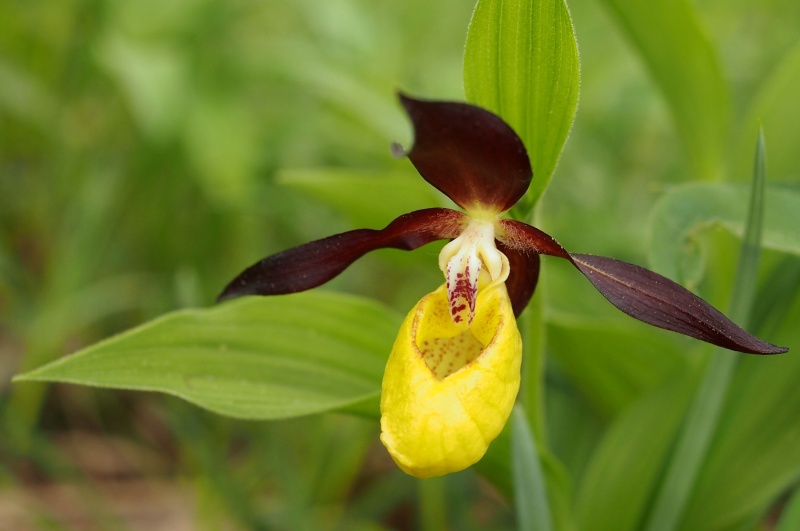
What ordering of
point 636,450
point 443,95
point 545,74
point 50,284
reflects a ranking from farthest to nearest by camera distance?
point 50,284, point 443,95, point 636,450, point 545,74

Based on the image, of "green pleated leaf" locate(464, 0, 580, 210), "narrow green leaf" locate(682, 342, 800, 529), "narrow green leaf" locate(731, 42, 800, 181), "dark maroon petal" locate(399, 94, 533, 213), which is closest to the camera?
"dark maroon petal" locate(399, 94, 533, 213)

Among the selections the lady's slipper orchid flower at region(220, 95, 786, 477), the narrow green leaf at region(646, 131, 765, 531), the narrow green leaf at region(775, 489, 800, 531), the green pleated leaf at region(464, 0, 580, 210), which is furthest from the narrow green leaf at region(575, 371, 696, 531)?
the green pleated leaf at region(464, 0, 580, 210)

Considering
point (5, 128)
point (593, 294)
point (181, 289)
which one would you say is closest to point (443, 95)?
point (593, 294)

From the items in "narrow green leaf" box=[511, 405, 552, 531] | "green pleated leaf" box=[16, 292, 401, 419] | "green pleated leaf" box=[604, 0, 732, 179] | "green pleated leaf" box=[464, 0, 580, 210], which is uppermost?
"green pleated leaf" box=[604, 0, 732, 179]

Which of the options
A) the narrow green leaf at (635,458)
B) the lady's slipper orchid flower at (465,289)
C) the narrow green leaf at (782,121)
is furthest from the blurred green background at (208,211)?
the lady's slipper orchid flower at (465,289)

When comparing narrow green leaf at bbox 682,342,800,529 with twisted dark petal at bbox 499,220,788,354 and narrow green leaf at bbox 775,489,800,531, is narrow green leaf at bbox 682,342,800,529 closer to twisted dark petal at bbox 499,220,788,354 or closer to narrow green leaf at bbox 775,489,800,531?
narrow green leaf at bbox 775,489,800,531

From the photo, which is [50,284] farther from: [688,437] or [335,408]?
[688,437]
